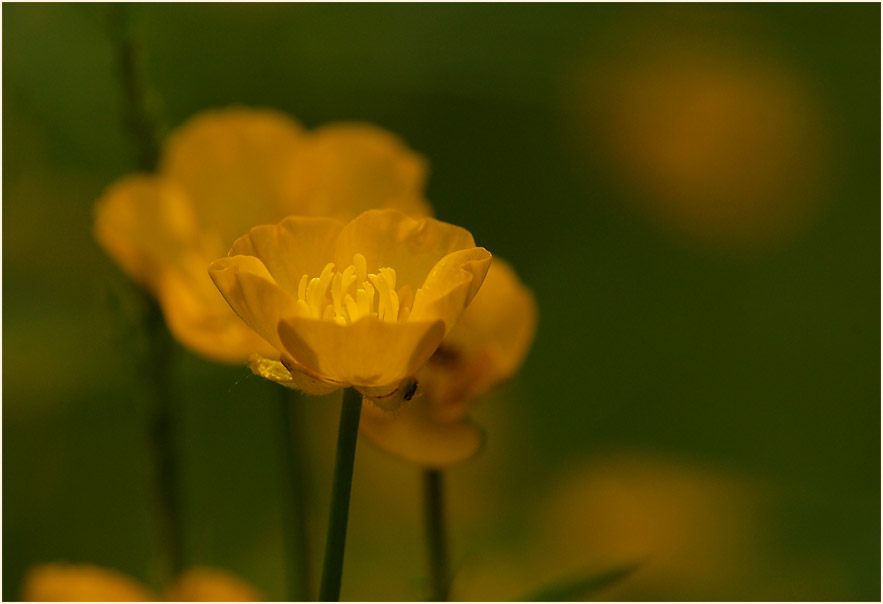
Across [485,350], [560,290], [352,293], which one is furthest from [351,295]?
[560,290]

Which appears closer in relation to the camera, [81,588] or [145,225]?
[81,588]

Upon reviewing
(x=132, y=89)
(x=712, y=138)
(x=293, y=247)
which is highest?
(x=712, y=138)

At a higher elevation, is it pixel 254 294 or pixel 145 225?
pixel 145 225

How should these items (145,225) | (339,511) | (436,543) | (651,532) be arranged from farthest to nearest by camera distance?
(651,532) < (145,225) < (436,543) < (339,511)

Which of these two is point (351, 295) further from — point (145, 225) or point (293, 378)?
point (145, 225)

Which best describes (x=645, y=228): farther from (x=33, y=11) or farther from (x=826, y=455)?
(x=33, y=11)

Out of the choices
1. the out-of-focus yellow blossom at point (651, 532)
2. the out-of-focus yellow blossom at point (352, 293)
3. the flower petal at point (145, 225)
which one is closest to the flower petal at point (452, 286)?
the out-of-focus yellow blossom at point (352, 293)

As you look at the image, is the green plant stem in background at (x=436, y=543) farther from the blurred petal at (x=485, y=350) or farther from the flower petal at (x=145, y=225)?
the flower petal at (x=145, y=225)

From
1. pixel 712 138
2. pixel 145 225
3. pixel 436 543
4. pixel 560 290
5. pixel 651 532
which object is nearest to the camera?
pixel 436 543
